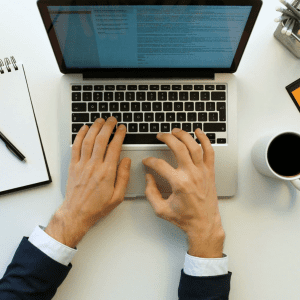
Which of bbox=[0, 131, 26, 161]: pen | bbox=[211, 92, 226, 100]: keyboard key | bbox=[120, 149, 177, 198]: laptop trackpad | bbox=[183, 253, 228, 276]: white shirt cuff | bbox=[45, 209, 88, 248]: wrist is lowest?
bbox=[183, 253, 228, 276]: white shirt cuff

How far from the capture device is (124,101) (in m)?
0.61

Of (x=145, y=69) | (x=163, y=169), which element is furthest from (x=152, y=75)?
(x=163, y=169)

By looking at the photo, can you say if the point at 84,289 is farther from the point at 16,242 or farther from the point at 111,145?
the point at 111,145

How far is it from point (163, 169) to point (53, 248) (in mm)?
303

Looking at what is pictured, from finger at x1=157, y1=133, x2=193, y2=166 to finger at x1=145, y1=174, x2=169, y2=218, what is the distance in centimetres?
8

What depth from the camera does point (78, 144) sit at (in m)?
0.59

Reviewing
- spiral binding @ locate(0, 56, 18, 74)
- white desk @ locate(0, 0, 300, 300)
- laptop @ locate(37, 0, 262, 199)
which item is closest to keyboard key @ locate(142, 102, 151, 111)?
laptop @ locate(37, 0, 262, 199)

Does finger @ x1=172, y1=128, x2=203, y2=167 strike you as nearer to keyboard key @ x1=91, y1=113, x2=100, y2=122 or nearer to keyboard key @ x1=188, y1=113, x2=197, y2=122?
keyboard key @ x1=188, y1=113, x2=197, y2=122

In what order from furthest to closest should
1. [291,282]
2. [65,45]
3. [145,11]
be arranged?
[291,282], [65,45], [145,11]

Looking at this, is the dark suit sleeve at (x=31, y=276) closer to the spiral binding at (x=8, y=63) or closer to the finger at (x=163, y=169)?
the finger at (x=163, y=169)

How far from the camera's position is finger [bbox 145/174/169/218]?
1.88 ft

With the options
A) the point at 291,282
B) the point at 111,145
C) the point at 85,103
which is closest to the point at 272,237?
the point at 291,282

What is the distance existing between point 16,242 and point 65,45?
483 millimetres

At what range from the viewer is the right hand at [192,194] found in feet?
1.84
